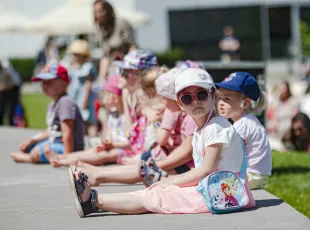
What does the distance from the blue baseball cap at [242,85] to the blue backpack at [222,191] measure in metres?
1.08

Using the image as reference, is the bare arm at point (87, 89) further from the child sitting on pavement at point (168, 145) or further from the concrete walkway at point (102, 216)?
the child sitting on pavement at point (168, 145)

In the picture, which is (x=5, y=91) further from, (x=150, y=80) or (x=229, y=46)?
(x=229, y=46)

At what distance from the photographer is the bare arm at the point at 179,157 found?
704 cm

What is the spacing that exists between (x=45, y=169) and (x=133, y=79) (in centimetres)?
127

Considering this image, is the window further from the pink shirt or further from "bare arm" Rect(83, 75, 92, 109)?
the pink shirt

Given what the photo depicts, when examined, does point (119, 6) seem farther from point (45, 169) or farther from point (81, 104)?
point (45, 169)

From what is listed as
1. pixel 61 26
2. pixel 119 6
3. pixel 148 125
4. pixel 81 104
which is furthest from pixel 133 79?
pixel 119 6

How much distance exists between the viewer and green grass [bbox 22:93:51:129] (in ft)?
68.3

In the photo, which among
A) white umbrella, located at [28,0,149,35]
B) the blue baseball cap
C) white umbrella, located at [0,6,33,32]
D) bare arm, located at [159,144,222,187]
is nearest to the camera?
bare arm, located at [159,144,222,187]

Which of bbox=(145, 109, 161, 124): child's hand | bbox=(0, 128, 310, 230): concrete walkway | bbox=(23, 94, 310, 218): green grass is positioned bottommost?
bbox=(23, 94, 310, 218): green grass

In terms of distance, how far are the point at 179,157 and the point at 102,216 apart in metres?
1.30

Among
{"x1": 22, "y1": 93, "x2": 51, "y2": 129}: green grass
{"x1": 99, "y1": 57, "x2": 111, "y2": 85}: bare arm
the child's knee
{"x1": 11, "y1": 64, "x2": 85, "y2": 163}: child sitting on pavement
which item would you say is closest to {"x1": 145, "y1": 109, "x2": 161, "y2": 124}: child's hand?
{"x1": 11, "y1": 64, "x2": 85, "y2": 163}: child sitting on pavement

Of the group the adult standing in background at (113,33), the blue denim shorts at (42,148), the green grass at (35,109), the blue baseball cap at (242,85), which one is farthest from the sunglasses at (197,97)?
the green grass at (35,109)

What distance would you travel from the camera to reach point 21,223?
5836 millimetres
